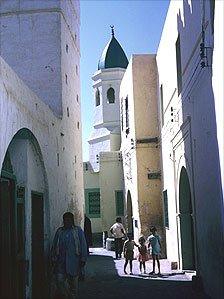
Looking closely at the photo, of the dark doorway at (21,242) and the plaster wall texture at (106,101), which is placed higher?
the plaster wall texture at (106,101)

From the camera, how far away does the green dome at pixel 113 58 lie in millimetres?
24003

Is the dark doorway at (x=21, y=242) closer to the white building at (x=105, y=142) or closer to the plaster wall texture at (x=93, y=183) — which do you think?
the white building at (x=105, y=142)

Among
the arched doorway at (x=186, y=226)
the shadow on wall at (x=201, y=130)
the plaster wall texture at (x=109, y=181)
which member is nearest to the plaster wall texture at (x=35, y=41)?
the shadow on wall at (x=201, y=130)

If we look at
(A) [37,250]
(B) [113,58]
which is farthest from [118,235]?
(B) [113,58]

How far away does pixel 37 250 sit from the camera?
25.0 ft

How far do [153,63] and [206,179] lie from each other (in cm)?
769

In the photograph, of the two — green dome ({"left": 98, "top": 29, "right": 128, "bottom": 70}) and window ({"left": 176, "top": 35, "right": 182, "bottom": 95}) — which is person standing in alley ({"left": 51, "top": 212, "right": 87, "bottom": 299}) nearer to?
window ({"left": 176, "top": 35, "right": 182, "bottom": 95})

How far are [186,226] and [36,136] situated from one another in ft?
15.7

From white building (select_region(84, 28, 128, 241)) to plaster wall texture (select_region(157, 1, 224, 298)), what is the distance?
8623 millimetres

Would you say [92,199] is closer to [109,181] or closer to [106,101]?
[109,181]

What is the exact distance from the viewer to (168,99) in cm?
1141

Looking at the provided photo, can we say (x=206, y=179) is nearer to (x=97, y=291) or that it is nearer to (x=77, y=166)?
(x=97, y=291)

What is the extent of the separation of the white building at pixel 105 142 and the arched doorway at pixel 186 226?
965cm

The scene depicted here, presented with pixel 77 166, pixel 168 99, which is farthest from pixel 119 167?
pixel 168 99
